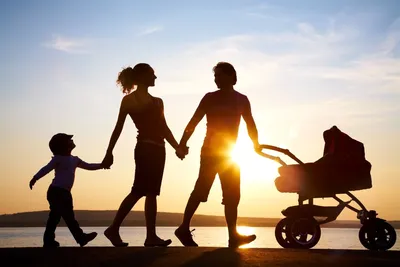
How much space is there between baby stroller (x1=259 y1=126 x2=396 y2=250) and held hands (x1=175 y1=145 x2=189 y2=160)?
1436 millimetres

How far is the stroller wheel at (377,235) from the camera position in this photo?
10133mm

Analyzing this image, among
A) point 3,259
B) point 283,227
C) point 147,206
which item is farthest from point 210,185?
point 3,259

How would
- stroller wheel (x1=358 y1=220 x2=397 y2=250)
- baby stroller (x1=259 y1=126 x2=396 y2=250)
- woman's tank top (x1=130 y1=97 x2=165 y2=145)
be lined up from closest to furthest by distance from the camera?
woman's tank top (x1=130 y1=97 x2=165 y2=145) < baby stroller (x1=259 y1=126 x2=396 y2=250) < stroller wheel (x1=358 y1=220 x2=397 y2=250)

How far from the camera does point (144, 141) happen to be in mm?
9078

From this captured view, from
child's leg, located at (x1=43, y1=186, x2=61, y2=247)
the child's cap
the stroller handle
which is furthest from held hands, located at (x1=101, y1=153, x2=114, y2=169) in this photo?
the stroller handle

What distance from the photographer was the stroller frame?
991cm

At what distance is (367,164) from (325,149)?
72 cm

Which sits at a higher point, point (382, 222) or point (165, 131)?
point (165, 131)

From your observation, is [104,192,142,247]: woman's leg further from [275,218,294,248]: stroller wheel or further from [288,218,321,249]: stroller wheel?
[288,218,321,249]: stroller wheel

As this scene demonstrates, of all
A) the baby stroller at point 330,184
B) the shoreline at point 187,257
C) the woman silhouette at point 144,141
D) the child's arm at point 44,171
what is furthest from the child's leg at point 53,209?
the baby stroller at point 330,184

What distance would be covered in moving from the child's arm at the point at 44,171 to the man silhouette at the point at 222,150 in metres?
1.82

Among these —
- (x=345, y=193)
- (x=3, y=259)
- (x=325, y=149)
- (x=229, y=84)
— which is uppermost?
(x=229, y=84)

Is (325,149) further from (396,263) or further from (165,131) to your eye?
(396,263)

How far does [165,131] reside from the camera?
366 inches
